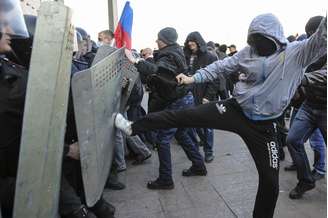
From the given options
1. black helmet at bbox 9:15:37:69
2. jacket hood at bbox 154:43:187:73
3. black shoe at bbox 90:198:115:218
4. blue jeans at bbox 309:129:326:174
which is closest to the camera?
black helmet at bbox 9:15:37:69

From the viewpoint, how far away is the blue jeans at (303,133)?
3977mm

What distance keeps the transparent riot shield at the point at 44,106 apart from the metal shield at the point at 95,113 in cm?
8

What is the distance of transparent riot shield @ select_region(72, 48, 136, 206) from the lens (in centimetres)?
196

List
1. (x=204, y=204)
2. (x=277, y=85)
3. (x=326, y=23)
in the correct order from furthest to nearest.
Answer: (x=204, y=204), (x=277, y=85), (x=326, y=23)

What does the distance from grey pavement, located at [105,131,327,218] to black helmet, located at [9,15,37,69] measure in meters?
1.96

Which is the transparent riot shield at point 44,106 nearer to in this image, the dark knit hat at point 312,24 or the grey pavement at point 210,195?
the grey pavement at point 210,195

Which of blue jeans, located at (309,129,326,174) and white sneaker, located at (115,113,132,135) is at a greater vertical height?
white sneaker, located at (115,113,132,135)

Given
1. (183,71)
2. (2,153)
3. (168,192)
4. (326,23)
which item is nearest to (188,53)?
(183,71)

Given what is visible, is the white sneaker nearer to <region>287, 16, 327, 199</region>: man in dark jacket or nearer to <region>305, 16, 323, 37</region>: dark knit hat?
<region>287, 16, 327, 199</region>: man in dark jacket

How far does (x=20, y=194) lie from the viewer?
1.84 meters

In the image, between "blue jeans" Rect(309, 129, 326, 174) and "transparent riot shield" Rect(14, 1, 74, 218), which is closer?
"transparent riot shield" Rect(14, 1, 74, 218)

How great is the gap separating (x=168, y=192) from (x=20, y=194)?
8.79 ft

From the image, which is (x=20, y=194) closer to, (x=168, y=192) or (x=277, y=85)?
(x=277, y=85)

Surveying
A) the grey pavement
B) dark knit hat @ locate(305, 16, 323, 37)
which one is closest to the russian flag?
the grey pavement
